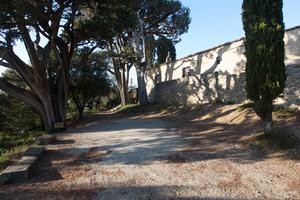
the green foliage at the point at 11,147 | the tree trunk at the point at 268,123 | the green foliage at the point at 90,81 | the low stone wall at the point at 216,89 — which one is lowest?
the green foliage at the point at 11,147

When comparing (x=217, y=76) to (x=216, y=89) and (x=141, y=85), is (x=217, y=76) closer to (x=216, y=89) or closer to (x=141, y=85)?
(x=216, y=89)

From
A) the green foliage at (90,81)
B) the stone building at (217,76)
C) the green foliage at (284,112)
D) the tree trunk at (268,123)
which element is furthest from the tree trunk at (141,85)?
the tree trunk at (268,123)

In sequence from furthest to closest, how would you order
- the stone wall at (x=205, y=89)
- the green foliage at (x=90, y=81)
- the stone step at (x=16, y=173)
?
1. the green foliage at (x=90, y=81)
2. the stone wall at (x=205, y=89)
3. the stone step at (x=16, y=173)

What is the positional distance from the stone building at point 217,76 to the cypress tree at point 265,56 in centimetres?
247

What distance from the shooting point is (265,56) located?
8.37 metres

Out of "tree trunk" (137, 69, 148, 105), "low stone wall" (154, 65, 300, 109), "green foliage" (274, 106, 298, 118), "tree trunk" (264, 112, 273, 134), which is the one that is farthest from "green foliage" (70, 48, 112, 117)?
"tree trunk" (264, 112, 273, 134)

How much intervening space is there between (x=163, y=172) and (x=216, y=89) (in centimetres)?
1256

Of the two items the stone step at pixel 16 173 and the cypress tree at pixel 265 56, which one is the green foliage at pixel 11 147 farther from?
the cypress tree at pixel 265 56

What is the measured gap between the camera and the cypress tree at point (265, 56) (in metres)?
8.34

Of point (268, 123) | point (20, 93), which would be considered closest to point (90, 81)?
point (20, 93)

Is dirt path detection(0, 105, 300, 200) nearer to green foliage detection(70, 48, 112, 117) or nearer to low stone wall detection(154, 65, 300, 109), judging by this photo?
low stone wall detection(154, 65, 300, 109)

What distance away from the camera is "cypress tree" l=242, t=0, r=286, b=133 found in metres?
8.34

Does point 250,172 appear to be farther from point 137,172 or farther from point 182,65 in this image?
point 182,65

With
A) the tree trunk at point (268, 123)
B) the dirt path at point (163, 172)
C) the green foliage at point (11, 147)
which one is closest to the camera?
the dirt path at point (163, 172)
